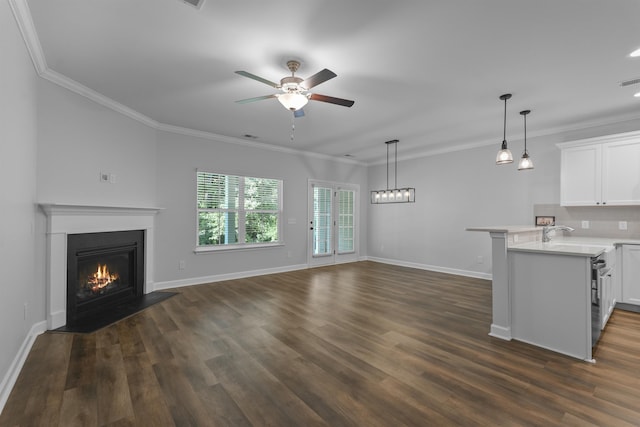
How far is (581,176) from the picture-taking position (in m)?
4.32

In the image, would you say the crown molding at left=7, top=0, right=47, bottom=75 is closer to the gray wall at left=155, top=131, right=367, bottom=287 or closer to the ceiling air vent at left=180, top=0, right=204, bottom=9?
the ceiling air vent at left=180, top=0, right=204, bottom=9

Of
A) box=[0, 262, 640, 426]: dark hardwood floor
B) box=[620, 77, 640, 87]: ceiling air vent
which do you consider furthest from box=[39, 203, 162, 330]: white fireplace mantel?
box=[620, 77, 640, 87]: ceiling air vent

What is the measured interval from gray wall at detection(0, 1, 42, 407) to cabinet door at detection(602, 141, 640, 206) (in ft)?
21.2

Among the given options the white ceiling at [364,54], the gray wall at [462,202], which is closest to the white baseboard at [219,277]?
the gray wall at [462,202]

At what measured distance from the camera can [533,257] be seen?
285cm

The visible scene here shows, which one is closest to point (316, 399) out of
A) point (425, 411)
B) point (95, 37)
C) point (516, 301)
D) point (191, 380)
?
point (425, 411)

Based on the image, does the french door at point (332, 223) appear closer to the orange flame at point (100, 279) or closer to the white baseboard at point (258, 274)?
the white baseboard at point (258, 274)

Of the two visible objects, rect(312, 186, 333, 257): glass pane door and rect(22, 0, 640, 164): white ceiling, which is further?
rect(312, 186, 333, 257): glass pane door

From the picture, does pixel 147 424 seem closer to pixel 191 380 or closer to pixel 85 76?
pixel 191 380

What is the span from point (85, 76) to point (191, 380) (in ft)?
10.8

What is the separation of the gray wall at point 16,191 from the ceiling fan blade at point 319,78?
208cm

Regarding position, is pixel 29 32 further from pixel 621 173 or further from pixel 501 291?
pixel 621 173

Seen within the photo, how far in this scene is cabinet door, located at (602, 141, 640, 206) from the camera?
3.89 metres

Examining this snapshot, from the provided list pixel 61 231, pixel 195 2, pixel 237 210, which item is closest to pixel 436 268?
pixel 237 210
